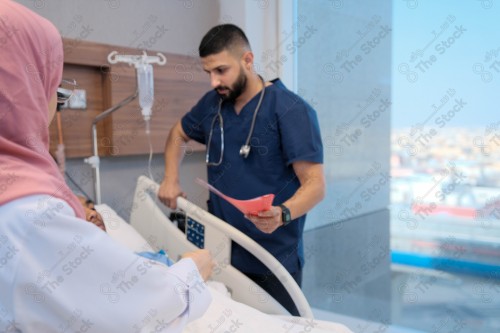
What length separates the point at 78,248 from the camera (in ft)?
2.64

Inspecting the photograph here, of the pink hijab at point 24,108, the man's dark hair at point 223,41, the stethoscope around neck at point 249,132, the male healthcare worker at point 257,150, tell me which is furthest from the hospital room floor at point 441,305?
the pink hijab at point 24,108

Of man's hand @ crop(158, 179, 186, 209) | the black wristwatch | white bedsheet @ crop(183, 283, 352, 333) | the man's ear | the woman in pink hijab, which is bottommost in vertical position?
white bedsheet @ crop(183, 283, 352, 333)

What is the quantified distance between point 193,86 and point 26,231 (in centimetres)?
191

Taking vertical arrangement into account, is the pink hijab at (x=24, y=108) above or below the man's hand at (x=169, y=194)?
above

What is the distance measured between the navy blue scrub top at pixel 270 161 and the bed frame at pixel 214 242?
13 centimetres

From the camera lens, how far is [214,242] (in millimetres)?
1720

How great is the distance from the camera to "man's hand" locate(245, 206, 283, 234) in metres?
1.43

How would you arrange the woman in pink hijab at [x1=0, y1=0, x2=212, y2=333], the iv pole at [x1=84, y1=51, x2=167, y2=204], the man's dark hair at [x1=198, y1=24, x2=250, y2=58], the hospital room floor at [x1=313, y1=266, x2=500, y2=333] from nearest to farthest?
the woman in pink hijab at [x1=0, y1=0, x2=212, y2=333], the man's dark hair at [x1=198, y1=24, x2=250, y2=58], the iv pole at [x1=84, y1=51, x2=167, y2=204], the hospital room floor at [x1=313, y1=266, x2=500, y2=333]

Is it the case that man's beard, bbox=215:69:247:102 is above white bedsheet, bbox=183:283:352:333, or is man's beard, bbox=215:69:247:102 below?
above

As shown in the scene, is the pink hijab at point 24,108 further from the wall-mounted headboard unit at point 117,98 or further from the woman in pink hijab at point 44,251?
the wall-mounted headboard unit at point 117,98

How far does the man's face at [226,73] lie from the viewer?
1820mm

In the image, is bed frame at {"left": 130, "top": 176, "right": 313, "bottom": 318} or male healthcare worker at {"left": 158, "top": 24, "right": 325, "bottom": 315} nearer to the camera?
bed frame at {"left": 130, "top": 176, "right": 313, "bottom": 318}

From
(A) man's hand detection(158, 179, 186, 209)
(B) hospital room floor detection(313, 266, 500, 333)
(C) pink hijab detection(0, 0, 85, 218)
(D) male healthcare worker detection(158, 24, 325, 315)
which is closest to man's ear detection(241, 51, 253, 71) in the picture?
(D) male healthcare worker detection(158, 24, 325, 315)

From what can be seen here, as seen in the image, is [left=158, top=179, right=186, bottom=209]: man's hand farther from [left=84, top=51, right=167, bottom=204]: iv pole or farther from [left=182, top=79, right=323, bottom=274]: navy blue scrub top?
[left=84, top=51, right=167, bottom=204]: iv pole
